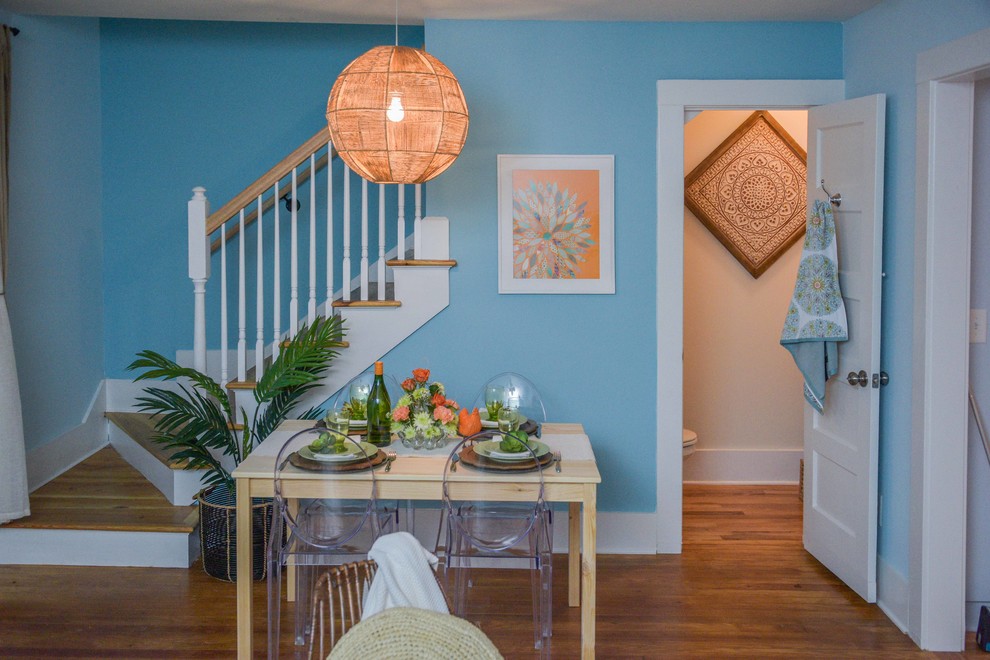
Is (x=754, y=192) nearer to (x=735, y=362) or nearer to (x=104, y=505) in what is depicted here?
(x=735, y=362)

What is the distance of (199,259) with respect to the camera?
452 cm

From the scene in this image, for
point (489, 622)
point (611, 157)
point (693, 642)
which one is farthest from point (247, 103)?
point (693, 642)

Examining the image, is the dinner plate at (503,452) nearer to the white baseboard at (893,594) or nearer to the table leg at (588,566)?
the table leg at (588,566)

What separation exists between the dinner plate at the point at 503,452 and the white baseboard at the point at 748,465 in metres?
2.40

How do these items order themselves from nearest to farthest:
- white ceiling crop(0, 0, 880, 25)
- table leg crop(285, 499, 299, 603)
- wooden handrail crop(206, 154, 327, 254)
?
table leg crop(285, 499, 299, 603) → white ceiling crop(0, 0, 880, 25) → wooden handrail crop(206, 154, 327, 254)

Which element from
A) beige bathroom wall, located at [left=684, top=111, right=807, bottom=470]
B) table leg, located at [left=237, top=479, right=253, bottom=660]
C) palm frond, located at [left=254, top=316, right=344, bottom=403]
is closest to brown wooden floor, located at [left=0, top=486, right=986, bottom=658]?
table leg, located at [left=237, top=479, right=253, bottom=660]

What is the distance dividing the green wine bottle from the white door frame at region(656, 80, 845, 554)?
1.42 metres

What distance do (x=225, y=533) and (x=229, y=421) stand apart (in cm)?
58

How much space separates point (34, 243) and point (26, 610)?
1.79m

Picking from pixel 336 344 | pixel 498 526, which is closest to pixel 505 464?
pixel 498 526

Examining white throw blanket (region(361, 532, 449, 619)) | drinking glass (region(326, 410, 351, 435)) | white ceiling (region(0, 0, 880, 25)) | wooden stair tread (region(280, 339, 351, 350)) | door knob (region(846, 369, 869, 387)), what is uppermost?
white ceiling (region(0, 0, 880, 25))

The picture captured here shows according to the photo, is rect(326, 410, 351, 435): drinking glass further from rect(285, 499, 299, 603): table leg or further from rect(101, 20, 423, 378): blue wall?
rect(101, 20, 423, 378): blue wall

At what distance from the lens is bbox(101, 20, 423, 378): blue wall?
5.44m

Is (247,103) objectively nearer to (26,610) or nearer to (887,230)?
(26,610)
